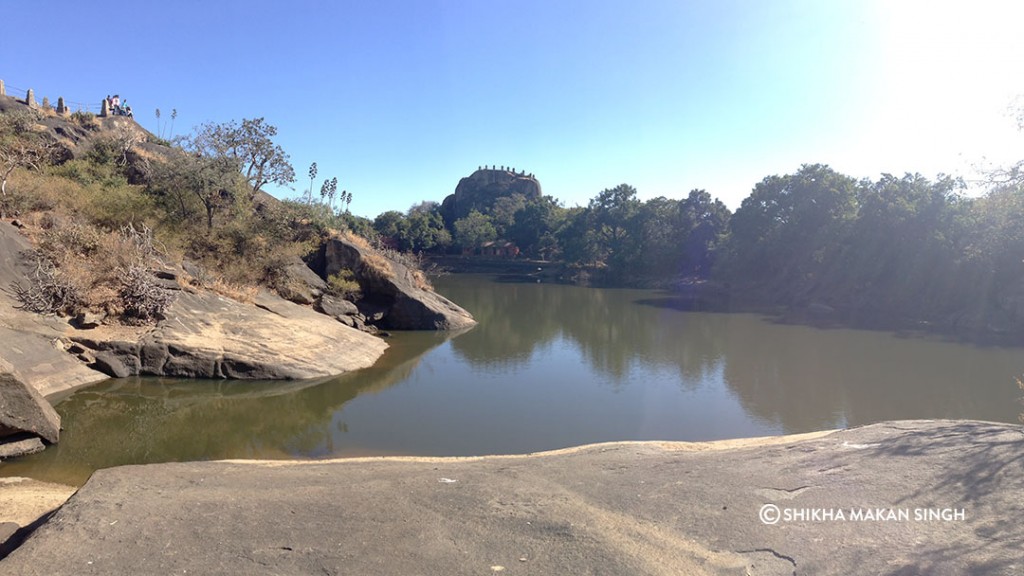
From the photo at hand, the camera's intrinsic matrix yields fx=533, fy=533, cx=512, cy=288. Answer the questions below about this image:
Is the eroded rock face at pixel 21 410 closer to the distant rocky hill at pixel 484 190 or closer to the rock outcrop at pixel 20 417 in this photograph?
the rock outcrop at pixel 20 417

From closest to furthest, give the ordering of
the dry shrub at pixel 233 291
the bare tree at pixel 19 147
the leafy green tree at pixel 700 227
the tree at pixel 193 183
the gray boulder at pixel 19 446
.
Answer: the gray boulder at pixel 19 446
the bare tree at pixel 19 147
the dry shrub at pixel 233 291
the tree at pixel 193 183
the leafy green tree at pixel 700 227

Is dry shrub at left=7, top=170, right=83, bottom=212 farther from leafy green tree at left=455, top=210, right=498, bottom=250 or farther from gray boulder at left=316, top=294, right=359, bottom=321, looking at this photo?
leafy green tree at left=455, top=210, right=498, bottom=250

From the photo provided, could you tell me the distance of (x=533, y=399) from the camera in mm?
14766

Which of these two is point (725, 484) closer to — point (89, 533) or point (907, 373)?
point (89, 533)

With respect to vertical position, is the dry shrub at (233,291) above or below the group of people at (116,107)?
below

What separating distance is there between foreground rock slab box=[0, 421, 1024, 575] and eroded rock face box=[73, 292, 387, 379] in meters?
8.22

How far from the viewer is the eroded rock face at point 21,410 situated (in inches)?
324

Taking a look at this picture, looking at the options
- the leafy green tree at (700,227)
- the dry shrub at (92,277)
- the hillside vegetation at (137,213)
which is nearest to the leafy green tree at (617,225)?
the leafy green tree at (700,227)

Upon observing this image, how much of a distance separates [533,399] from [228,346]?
8.77m

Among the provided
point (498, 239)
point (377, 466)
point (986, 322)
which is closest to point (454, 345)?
point (377, 466)

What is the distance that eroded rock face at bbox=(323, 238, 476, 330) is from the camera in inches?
1007

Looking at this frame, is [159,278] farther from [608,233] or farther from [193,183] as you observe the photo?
[608,233]

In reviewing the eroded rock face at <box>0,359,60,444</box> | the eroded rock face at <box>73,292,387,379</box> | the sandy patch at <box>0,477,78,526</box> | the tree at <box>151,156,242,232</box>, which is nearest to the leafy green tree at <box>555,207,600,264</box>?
the tree at <box>151,156,242,232</box>

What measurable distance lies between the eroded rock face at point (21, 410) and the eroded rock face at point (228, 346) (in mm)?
4812
